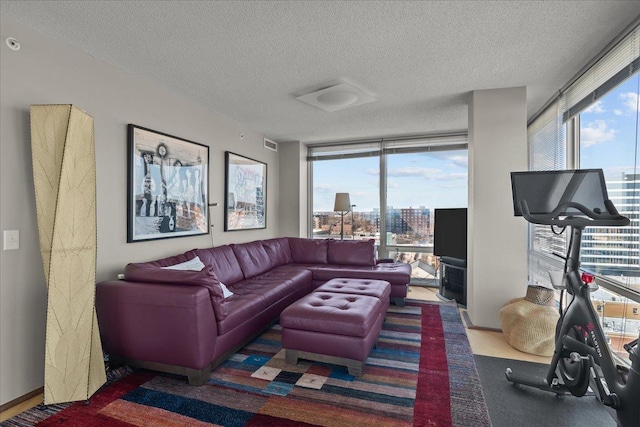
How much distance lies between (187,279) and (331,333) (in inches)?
44.8

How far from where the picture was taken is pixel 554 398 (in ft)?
6.73

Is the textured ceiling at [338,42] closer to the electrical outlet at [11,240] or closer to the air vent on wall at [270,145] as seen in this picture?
the electrical outlet at [11,240]

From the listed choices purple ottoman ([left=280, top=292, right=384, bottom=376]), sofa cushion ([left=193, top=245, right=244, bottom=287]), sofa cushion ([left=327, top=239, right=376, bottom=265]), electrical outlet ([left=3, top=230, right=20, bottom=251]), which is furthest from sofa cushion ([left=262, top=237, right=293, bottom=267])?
electrical outlet ([left=3, top=230, right=20, bottom=251])

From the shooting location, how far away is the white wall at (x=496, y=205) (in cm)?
324

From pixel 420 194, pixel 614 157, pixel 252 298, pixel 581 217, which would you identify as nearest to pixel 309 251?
pixel 420 194

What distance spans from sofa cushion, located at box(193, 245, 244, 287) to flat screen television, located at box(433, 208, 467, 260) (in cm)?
281

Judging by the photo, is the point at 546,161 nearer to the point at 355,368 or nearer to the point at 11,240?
the point at 355,368

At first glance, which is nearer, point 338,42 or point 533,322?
point 338,42

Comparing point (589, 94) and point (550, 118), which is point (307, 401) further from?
point (550, 118)

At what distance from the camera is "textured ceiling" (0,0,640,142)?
1996mm

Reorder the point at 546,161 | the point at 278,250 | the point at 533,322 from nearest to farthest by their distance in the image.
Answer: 1. the point at 533,322
2. the point at 546,161
3. the point at 278,250

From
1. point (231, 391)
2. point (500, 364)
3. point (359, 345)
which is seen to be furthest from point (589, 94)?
point (231, 391)

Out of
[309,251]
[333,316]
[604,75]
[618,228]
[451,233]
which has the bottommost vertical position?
[333,316]

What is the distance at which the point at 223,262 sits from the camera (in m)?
3.51
